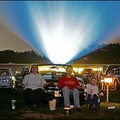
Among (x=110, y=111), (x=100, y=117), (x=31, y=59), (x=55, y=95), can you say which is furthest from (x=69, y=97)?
(x=31, y=59)

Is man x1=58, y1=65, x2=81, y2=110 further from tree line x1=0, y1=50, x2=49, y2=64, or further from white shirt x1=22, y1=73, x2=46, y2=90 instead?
tree line x1=0, y1=50, x2=49, y2=64

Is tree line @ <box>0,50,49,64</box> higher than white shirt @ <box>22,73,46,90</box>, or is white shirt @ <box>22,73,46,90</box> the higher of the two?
tree line @ <box>0,50,49,64</box>

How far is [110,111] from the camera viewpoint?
13.2 m

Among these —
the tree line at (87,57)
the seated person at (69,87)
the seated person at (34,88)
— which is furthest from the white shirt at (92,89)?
the tree line at (87,57)

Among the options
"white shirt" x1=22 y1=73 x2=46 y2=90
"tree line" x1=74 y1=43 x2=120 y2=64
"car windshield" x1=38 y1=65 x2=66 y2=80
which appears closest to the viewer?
"white shirt" x1=22 y1=73 x2=46 y2=90

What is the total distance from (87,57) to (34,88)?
65872mm

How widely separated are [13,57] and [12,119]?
61.8 metres

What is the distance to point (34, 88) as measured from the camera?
1389 cm

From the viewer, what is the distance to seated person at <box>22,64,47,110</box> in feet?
44.6

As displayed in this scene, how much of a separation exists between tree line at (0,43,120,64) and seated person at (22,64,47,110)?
50056mm

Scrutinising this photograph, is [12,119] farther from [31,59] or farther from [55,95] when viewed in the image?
[31,59]

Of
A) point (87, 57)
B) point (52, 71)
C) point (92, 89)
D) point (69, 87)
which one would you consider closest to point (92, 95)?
point (92, 89)

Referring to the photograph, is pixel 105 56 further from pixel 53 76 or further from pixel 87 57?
pixel 53 76

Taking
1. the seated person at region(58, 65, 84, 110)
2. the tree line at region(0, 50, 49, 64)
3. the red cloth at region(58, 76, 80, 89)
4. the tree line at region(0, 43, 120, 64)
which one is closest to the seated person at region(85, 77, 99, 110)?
the seated person at region(58, 65, 84, 110)
